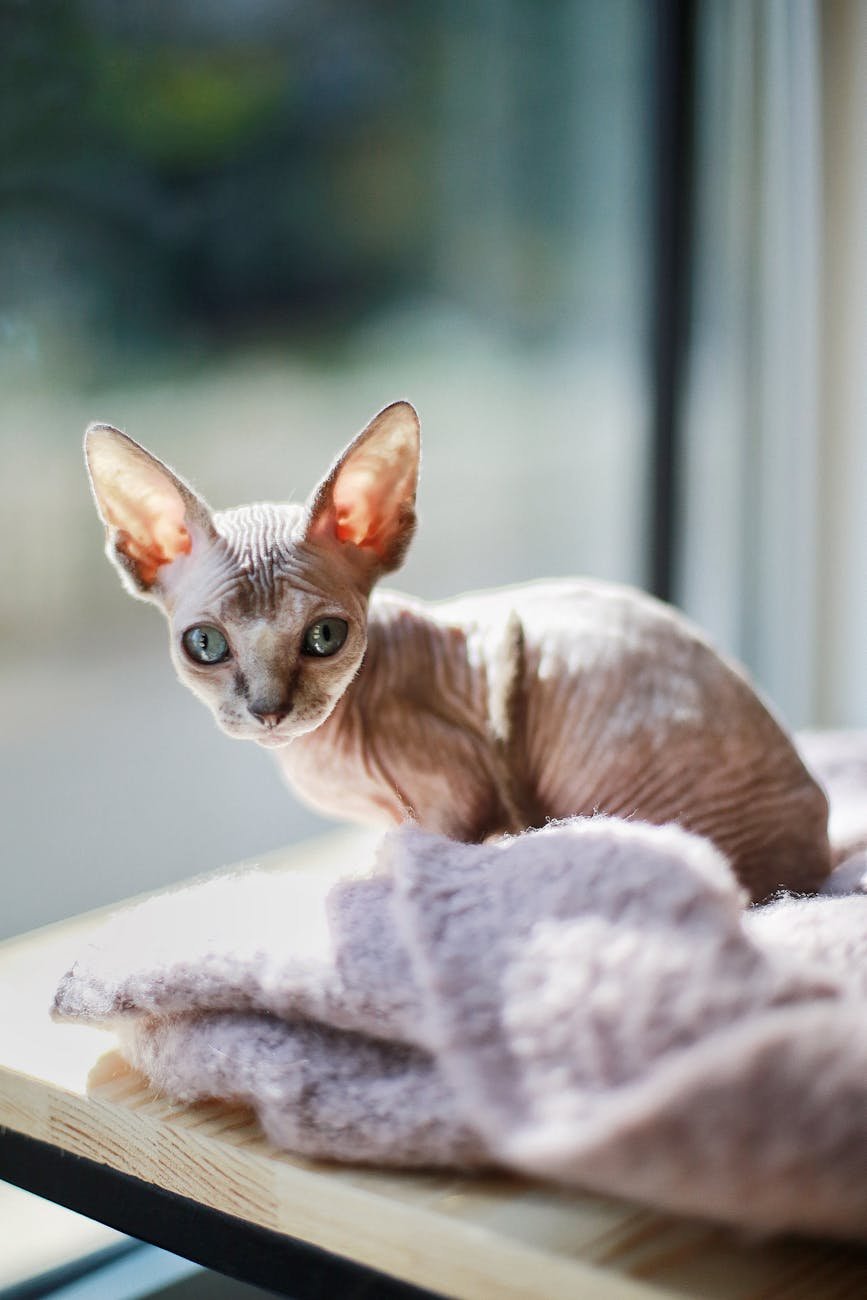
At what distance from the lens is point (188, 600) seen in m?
0.76

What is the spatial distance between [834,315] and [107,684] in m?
1.32

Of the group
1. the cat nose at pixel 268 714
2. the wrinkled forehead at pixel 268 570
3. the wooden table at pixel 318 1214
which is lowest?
the wooden table at pixel 318 1214

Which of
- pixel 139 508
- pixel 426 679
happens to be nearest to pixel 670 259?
pixel 426 679

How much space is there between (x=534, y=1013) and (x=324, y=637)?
259 mm

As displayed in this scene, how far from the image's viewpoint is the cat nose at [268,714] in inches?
28.2

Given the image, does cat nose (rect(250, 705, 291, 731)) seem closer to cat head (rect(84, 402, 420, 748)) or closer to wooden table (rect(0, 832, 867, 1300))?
cat head (rect(84, 402, 420, 748))

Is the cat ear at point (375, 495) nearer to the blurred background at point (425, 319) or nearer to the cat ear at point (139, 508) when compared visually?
the cat ear at point (139, 508)

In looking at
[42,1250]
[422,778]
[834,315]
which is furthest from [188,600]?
[834,315]

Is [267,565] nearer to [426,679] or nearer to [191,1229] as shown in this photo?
[426,679]

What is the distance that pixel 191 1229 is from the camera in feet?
2.35

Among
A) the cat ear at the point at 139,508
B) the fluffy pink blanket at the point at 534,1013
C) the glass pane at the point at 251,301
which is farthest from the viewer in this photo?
the glass pane at the point at 251,301

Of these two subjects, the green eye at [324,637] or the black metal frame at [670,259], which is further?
the black metal frame at [670,259]

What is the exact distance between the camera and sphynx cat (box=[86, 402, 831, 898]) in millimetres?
746

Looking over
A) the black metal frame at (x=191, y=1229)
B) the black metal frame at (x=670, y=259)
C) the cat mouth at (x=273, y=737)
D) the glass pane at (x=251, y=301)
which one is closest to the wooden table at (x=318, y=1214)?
the black metal frame at (x=191, y=1229)
